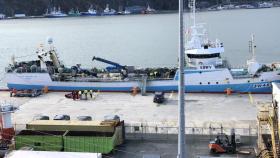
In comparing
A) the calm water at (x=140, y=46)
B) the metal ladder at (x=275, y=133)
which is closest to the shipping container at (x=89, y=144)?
the metal ladder at (x=275, y=133)

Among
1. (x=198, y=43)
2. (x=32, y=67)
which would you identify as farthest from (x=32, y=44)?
(x=198, y=43)

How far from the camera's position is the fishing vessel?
4469 cm

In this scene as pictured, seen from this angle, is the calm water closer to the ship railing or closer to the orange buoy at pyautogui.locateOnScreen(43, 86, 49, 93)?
the orange buoy at pyautogui.locateOnScreen(43, 86, 49, 93)

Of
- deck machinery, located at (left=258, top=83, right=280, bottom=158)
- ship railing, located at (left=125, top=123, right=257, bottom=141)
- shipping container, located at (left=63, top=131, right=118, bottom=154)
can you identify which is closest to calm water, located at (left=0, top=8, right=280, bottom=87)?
ship railing, located at (left=125, top=123, right=257, bottom=141)

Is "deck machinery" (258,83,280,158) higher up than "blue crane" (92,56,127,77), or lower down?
lower down

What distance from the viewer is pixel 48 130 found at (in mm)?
26422

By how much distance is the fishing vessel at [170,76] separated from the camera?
147 ft

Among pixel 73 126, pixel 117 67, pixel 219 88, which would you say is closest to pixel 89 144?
pixel 73 126

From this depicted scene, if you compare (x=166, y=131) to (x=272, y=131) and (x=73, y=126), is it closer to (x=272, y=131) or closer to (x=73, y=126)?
(x=73, y=126)

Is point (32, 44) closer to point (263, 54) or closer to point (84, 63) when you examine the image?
point (84, 63)

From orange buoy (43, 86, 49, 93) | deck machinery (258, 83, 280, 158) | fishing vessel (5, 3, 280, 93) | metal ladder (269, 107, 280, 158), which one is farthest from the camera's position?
orange buoy (43, 86, 49, 93)

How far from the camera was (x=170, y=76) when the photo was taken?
1825 inches

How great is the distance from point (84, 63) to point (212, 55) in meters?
39.9

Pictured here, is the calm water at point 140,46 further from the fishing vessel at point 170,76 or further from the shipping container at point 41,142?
the shipping container at point 41,142
